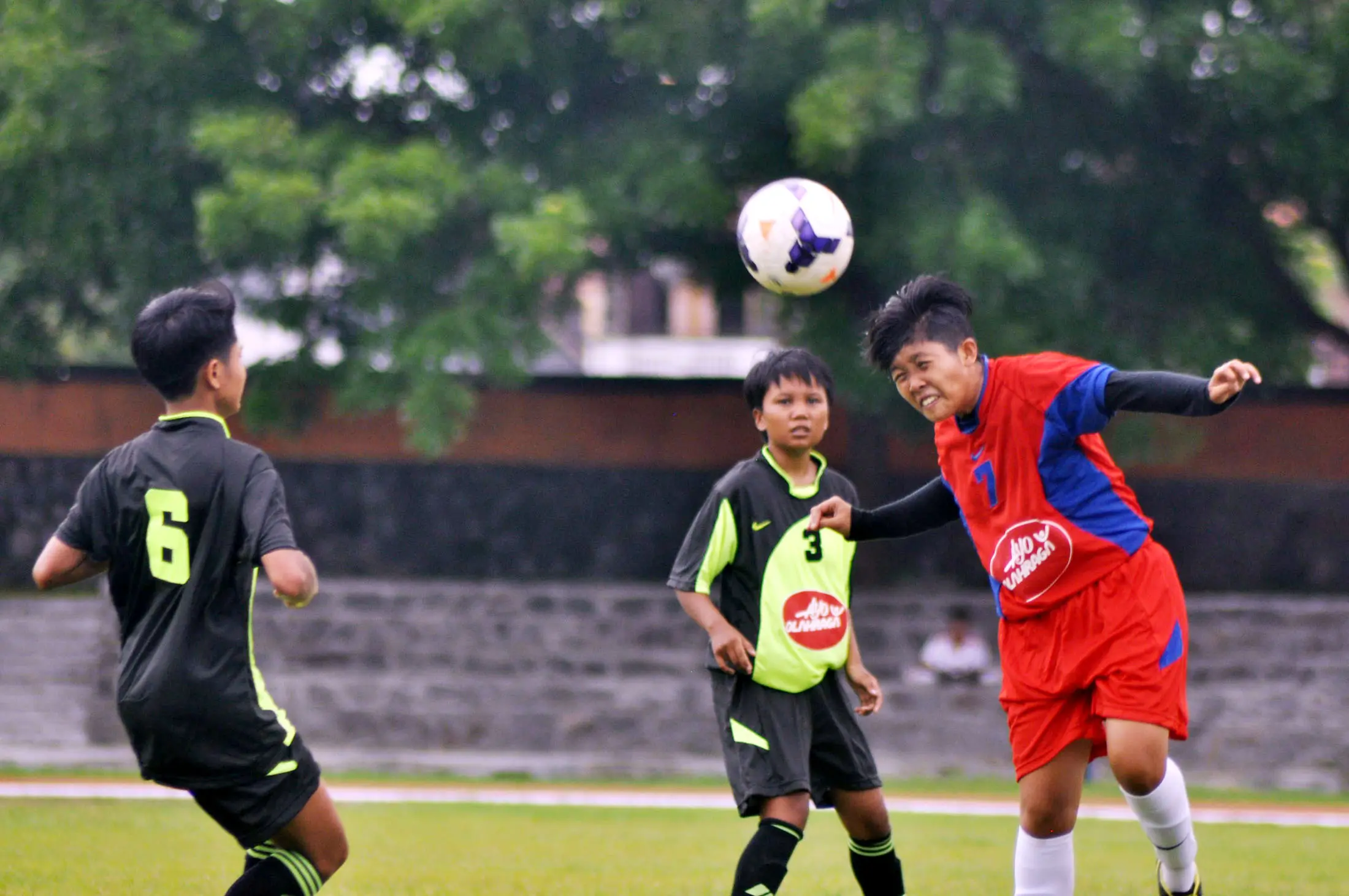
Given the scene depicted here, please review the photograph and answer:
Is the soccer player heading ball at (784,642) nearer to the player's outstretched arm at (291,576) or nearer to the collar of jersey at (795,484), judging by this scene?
Answer: the collar of jersey at (795,484)

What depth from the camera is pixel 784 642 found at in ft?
15.4

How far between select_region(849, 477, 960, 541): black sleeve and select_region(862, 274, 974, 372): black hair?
59 centimetres

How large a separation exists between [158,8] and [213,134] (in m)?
1.68

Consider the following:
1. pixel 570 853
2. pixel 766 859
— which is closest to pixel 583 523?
pixel 570 853

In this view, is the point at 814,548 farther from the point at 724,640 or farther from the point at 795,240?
the point at 795,240

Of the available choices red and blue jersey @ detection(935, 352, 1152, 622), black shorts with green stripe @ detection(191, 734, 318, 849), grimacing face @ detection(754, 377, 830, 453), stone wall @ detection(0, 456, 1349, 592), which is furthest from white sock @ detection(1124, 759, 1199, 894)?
stone wall @ detection(0, 456, 1349, 592)

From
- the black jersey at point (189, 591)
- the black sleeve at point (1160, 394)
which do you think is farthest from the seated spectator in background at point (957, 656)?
the black jersey at point (189, 591)

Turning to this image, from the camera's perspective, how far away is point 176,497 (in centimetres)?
366

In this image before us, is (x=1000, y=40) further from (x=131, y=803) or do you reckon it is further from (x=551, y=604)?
(x=131, y=803)

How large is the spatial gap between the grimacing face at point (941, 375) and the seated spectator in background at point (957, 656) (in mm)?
8955

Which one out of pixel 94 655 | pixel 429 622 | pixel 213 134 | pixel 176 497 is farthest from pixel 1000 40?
pixel 94 655

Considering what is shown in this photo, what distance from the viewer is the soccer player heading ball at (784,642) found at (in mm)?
4555

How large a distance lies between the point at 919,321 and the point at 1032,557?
736mm

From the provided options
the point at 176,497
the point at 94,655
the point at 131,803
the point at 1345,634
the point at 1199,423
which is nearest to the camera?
the point at 176,497
